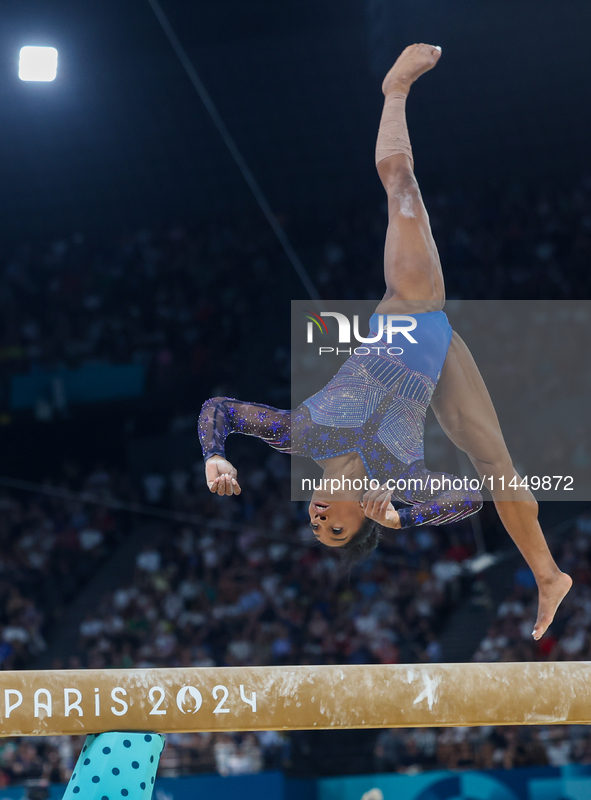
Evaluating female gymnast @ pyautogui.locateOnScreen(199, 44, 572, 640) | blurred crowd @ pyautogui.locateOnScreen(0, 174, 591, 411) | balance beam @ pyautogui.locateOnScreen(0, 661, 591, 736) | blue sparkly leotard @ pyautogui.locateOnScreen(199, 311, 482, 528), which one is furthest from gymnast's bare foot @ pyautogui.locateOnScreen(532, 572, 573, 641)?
blurred crowd @ pyautogui.locateOnScreen(0, 174, 591, 411)

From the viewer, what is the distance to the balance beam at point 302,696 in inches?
140

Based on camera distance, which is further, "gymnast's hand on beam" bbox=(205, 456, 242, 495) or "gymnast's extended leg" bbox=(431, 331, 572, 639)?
"gymnast's extended leg" bbox=(431, 331, 572, 639)

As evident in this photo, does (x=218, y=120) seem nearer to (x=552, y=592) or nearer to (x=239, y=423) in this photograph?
(x=239, y=423)

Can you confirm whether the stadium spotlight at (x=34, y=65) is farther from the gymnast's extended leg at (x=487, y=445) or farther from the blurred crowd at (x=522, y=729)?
the blurred crowd at (x=522, y=729)

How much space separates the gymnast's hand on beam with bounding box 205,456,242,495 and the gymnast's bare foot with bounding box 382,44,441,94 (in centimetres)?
204

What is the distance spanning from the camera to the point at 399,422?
13.7 ft

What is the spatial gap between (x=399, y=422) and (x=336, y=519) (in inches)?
20.4

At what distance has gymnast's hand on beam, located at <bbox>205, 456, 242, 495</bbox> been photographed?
3756 mm

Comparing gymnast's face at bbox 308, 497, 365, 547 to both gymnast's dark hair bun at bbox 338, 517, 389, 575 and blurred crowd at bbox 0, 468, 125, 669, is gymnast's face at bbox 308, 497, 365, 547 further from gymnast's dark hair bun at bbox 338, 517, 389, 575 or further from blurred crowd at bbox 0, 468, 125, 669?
blurred crowd at bbox 0, 468, 125, 669

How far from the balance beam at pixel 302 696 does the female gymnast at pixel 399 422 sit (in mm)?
496

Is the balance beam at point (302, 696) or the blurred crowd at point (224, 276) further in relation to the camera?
the blurred crowd at point (224, 276)

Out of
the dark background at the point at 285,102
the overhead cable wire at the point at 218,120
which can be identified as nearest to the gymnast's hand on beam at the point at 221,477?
the overhead cable wire at the point at 218,120

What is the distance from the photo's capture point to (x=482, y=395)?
14.8ft

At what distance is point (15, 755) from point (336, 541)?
217 inches
